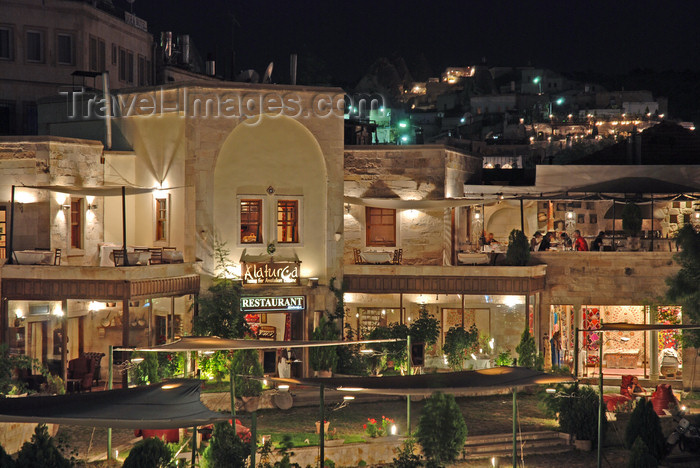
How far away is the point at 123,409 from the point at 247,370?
30.9 ft

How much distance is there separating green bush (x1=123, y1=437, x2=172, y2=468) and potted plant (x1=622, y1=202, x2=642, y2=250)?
1812 centimetres

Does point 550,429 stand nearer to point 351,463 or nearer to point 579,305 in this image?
point 351,463

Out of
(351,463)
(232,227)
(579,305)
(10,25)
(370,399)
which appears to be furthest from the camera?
(10,25)

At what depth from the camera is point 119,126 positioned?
28922 mm

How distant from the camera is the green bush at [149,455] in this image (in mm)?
15941

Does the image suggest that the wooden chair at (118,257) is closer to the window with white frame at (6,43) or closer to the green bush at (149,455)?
the green bush at (149,455)

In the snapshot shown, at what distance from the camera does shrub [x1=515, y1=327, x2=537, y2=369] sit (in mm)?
27000

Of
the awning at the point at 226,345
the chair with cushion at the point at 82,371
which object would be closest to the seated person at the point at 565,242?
the awning at the point at 226,345

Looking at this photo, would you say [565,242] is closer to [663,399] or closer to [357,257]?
[357,257]

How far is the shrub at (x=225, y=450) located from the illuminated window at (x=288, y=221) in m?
11.8

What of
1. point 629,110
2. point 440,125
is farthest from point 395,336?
point 440,125

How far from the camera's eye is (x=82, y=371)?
2433 centimetres

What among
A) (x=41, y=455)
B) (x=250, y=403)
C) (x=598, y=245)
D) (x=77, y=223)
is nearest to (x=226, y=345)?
(x=250, y=403)

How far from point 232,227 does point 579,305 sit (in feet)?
35.8
